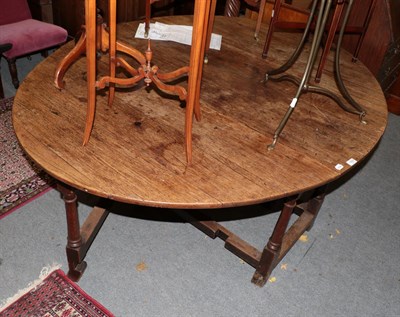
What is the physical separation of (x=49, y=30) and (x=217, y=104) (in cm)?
197

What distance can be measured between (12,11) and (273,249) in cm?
269

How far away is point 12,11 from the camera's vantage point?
317cm

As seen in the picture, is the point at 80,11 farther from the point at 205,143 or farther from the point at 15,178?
the point at 205,143

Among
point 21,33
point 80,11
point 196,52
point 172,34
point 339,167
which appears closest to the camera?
point 196,52

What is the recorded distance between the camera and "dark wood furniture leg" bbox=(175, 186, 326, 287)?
5.81 ft

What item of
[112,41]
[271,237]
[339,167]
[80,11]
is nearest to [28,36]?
[80,11]

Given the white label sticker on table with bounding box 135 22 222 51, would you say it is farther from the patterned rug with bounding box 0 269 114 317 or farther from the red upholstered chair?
the patterned rug with bounding box 0 269 114 317

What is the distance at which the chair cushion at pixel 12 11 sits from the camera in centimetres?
313

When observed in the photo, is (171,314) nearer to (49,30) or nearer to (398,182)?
(398,182)

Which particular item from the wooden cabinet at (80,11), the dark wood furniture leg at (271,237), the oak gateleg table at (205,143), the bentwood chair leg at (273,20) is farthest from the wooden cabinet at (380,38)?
the wooden cabinet at (80,11)

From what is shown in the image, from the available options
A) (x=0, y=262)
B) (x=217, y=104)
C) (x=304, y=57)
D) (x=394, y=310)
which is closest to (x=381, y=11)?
(x=304, y=57)

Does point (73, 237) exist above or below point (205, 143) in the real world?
below

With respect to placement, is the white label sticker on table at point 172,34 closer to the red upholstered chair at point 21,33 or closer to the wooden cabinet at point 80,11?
the red upholstered chair at point 21,33

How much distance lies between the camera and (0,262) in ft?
6.20
